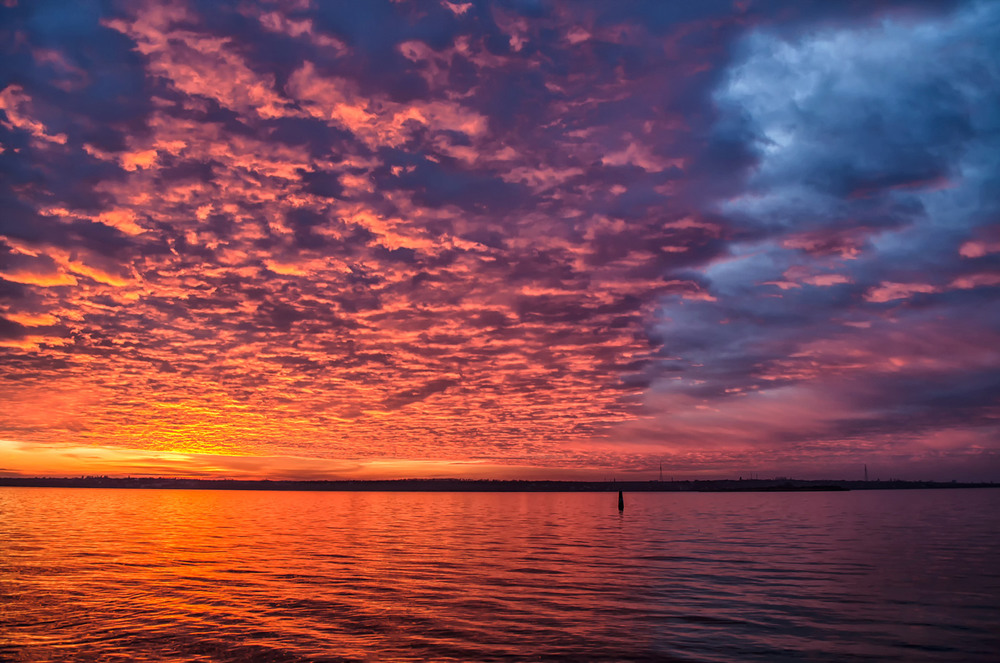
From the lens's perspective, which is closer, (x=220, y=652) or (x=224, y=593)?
(x=220, y=652)

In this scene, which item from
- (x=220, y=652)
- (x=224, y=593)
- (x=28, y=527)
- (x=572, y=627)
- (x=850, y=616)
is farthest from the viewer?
(x=28, y=527)

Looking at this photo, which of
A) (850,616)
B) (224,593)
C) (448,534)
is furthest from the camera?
(448,534)

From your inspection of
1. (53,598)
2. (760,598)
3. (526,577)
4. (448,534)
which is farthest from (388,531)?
(760,598)

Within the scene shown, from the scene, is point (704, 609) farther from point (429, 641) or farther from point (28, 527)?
point (28, 527)

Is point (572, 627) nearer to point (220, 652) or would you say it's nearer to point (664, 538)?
point (220, 652)

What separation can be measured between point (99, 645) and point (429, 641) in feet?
30.5

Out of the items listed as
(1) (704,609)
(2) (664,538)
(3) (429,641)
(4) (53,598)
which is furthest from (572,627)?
(2) (664,538)

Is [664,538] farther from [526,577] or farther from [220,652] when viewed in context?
[220,652]

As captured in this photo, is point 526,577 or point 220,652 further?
point 526,577

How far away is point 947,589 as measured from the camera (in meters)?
28.7

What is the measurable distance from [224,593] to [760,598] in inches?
877

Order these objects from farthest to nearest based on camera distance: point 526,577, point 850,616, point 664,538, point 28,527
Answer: point 28,527 < point 664,538 < point 526,577 < point 850,616

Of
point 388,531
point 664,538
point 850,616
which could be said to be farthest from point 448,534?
point 850,616

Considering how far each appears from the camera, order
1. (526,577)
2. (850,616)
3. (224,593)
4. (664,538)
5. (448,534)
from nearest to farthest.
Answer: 1. (850,616)
2. (224,593)
3. (526,577)
4. (664,538)
5. (448,534)
